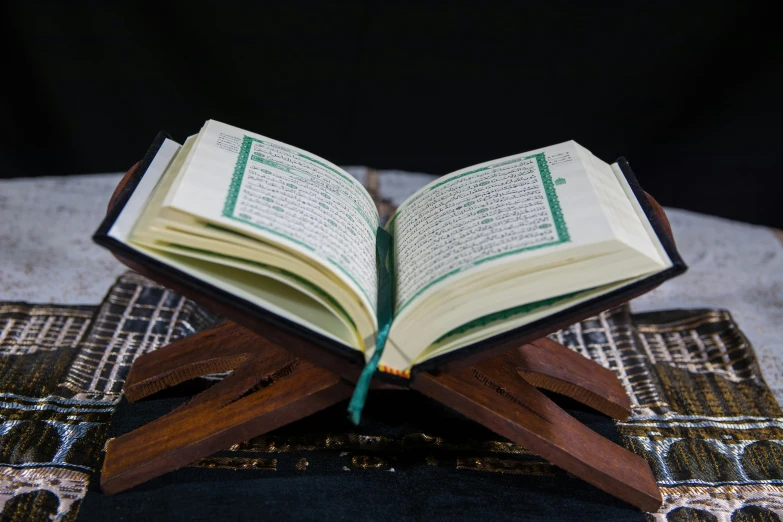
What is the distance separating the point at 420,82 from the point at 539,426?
5.47 feet

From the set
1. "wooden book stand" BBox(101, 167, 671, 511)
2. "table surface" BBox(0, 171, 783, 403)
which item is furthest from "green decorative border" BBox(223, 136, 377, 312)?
"table surface" BBox(0, 171, 783, 403)

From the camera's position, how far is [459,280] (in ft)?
3.89

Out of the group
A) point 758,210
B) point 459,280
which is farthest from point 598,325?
point 758,210

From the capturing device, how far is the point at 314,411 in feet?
4.33

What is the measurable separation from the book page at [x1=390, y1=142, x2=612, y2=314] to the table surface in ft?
2.56

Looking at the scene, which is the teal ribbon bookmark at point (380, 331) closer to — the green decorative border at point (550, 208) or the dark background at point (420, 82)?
the green decorative border at point (550, 208)

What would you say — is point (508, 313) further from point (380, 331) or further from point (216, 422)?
point (216, 422)

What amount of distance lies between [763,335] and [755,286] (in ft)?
0.82

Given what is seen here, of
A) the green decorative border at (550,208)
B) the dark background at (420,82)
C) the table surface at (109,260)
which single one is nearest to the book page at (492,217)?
the green decorative border at (550,208)

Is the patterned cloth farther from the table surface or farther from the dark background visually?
the dark background

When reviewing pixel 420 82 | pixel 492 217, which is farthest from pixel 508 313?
pixel 420 82

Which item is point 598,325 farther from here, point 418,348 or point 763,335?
point 418,348

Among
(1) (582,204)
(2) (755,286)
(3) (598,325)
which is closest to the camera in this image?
(1) (582,204)

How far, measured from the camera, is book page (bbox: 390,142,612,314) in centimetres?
122
